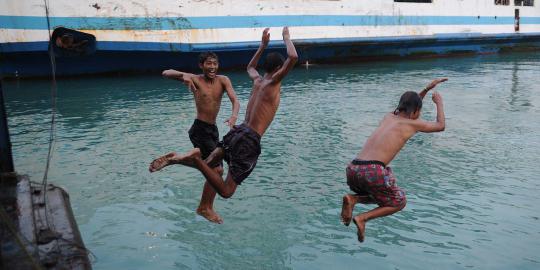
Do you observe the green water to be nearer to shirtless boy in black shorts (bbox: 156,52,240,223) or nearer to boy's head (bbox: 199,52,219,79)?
shirtless boy in black shorts (bbox: 156,52,240,223)

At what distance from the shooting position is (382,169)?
162 inches

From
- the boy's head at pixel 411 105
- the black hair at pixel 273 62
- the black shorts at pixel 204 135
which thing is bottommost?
the black shorts at pixel 204 135

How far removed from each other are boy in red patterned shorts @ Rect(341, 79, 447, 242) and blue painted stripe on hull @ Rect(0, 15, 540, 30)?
40.5 feet

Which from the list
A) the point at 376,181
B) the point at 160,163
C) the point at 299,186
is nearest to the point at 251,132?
the point at 160,163

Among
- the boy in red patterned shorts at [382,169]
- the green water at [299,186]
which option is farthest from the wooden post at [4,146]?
the boy in red patterned shorts at [382,169]

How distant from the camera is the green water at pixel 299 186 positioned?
14.5ft

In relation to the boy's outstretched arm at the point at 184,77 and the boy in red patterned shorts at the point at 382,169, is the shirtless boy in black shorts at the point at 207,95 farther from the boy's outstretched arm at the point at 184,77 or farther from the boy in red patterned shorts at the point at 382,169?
the boy in red patterned shorts at the point at 382,169

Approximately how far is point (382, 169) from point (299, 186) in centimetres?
204

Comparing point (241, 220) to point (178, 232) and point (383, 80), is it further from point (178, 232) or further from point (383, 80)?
point (383, 80)

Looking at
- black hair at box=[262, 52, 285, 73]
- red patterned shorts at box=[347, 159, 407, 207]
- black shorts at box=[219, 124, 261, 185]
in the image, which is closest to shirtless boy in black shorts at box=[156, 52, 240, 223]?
black shorts at box=[219, 124, 261, 185]

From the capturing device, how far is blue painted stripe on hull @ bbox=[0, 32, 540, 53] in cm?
1402

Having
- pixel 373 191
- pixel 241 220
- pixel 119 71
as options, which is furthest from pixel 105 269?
Answer: pixel 119 71

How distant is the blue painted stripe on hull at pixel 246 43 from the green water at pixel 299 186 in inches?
117

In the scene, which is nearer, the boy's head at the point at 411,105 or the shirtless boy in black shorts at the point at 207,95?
the boy's head at the point at 411,105
